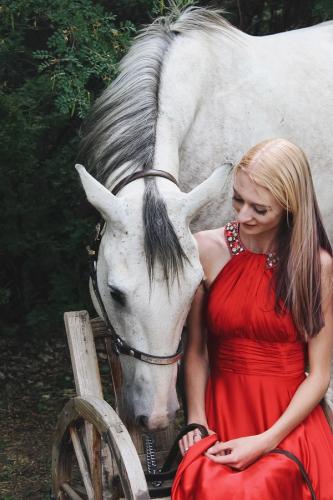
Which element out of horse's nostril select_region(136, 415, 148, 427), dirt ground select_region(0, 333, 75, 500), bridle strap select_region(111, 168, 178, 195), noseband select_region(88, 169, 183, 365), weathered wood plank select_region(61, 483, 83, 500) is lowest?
dirt ground select_region(0, 333, 75, 500)

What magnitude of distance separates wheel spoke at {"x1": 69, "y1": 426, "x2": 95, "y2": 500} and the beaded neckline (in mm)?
865

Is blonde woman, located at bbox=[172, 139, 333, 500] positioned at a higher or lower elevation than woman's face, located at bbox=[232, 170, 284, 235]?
lower

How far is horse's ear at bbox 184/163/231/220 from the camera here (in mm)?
2779

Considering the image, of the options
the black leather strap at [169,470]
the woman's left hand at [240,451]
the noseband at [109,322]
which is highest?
the noseband at [109,322]

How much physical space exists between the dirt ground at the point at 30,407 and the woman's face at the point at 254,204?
210cm

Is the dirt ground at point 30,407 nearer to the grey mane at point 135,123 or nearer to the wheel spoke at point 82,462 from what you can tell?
the wheel spoke at point 82,462

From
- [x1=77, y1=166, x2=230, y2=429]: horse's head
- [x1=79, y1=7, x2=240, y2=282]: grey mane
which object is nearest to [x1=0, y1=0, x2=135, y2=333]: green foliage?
[x1=79, y1=7, x2=240, y2=282]: grey mane

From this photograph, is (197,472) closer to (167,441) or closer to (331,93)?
(167,441)

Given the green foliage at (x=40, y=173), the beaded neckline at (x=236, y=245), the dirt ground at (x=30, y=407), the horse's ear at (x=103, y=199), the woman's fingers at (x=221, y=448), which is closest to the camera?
the woman's fingers at (x=221, y=448)

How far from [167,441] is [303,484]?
881mm

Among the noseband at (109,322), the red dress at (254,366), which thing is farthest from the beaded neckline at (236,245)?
the noseband at (109,322)

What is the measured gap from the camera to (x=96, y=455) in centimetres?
276

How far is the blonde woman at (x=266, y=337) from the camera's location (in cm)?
261

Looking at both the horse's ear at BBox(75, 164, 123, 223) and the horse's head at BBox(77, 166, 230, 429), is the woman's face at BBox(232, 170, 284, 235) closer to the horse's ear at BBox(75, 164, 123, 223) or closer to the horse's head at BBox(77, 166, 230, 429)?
the horse's head at BBox(77, 166, 230, 429)
